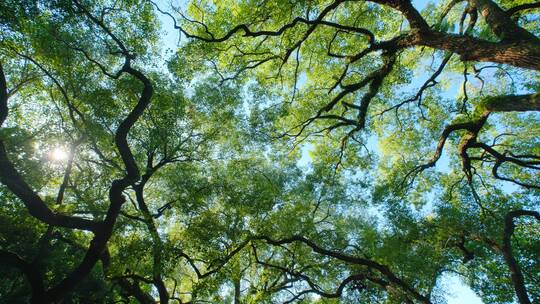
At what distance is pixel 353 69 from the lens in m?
11.9

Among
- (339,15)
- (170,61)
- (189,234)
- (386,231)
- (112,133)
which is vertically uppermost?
(339,15)

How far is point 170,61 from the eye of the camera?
10.1 metres

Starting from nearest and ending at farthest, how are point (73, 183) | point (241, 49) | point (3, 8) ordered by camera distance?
point (3, 8) → point (241, 49) → point (73, 183)

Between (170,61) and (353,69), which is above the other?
(353,69)

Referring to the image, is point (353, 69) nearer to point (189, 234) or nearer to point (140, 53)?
point (140, 53)

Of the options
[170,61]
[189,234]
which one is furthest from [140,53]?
[189,234]

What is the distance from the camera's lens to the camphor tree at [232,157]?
8820 millimetres

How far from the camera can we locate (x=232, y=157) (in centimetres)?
1372

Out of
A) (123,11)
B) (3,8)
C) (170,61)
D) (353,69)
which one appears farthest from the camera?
(353,69)

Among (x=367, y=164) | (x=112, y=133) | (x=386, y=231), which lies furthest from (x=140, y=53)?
(x=386, y=231)

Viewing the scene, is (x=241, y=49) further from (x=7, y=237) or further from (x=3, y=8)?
(x=7, y=237)

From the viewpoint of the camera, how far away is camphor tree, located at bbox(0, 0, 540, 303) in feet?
28.9

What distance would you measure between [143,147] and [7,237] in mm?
5069

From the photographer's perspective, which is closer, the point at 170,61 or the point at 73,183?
the point at 170,61
